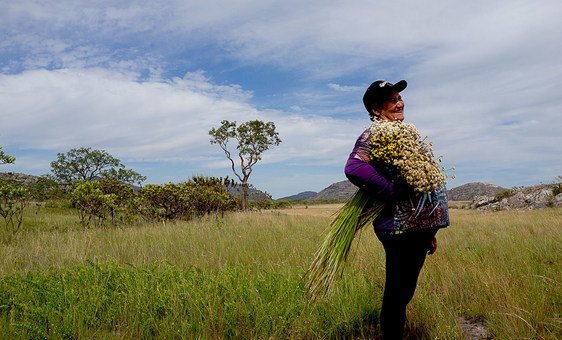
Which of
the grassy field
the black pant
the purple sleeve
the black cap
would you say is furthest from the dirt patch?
the black cap

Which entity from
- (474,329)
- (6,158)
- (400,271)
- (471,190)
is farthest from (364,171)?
(471,190)

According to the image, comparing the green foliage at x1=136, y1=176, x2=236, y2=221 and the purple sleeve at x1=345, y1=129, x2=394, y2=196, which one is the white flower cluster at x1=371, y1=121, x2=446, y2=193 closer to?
the purple sleeve at x1=345, y1=129, x2=394, y2=196

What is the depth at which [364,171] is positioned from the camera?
3027 mm

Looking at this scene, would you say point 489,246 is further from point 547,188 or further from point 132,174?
point 132,174

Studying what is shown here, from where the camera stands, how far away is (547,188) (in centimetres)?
2720

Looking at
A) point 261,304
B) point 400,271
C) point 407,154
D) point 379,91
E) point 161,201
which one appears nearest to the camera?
point 407,154

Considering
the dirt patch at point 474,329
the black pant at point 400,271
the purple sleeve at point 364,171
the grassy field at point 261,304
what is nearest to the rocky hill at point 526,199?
the grassy field at point 261,304

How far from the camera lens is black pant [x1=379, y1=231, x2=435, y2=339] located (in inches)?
118

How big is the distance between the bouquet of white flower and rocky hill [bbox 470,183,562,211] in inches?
1011

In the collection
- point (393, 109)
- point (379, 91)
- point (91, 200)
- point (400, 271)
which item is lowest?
point (400, 271)

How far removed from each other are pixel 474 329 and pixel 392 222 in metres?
1.84

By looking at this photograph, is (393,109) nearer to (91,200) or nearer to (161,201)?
(91,200)

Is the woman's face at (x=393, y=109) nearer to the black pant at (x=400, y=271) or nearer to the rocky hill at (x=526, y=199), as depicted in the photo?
the black pant at (x=400, y=271)

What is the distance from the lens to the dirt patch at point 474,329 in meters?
3.71
